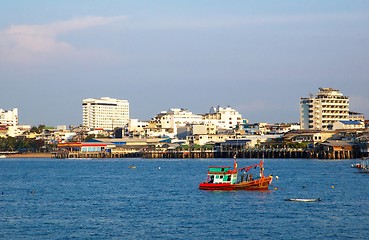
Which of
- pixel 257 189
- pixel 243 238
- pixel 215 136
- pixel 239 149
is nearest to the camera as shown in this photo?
pixel 243 238

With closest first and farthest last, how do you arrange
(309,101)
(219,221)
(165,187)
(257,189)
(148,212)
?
1. (219,221)
2. (148,212)
3. (257,189)
4. (165,187)
5. (309,101)

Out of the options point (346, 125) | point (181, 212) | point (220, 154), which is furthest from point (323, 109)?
point (181, 212)

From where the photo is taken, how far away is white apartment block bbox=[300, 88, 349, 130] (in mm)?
176250

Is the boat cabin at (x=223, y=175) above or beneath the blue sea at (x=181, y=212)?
above

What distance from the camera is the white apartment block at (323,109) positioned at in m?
176

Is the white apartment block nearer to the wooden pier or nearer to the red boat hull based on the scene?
the wooden pier

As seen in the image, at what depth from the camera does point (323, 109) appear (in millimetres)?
176875

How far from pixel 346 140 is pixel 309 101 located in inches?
1207

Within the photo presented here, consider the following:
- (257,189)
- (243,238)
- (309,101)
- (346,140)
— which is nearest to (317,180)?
(257,189)

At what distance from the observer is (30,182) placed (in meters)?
86.4

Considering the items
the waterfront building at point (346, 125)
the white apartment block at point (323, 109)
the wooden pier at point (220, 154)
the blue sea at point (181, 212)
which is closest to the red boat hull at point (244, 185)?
the blue sea at point (181, 212)

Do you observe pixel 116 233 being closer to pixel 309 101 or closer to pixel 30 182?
pixel 30 182

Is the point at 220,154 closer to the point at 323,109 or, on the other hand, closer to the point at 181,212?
the point at 323,109

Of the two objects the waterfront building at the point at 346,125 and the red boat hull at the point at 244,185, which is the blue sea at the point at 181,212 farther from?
the waterfront building at the point at 346,125
